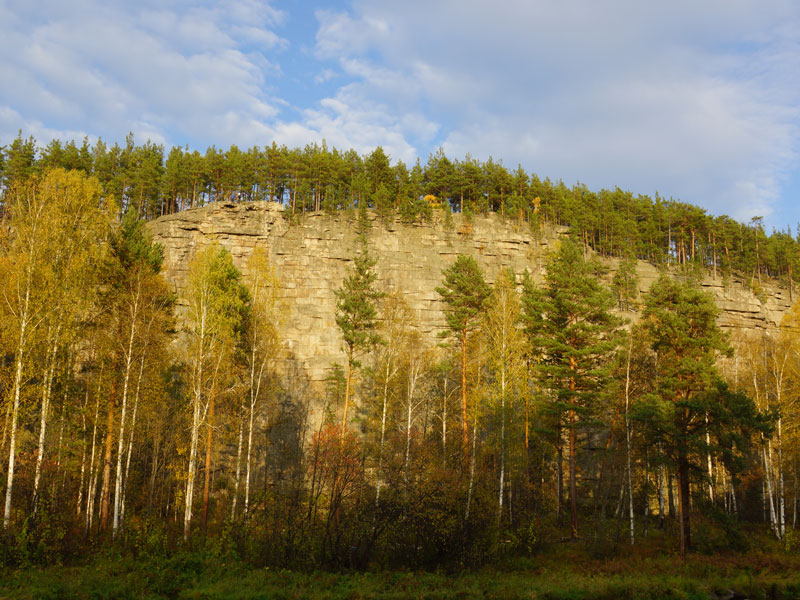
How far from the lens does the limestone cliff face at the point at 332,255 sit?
1988 inches

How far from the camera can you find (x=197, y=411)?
70.0 ft

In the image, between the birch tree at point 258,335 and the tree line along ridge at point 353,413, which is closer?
the tree line along ridge at point 353,413

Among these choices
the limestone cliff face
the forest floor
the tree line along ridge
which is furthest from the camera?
the limestone cliff face

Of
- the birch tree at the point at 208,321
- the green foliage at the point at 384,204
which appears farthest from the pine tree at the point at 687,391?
the green foliage at the point at 384,204

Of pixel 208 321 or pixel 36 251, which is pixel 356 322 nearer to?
pixel 208 321

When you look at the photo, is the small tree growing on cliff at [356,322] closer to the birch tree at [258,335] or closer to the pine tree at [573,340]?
the birch tree at [258,335]

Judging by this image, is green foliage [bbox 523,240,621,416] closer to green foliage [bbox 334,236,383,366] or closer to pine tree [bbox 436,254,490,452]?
pine tree [bbox 436,254,490,452]

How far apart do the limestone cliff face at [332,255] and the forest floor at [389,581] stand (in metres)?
30.8

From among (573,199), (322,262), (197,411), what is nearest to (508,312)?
(197,411)

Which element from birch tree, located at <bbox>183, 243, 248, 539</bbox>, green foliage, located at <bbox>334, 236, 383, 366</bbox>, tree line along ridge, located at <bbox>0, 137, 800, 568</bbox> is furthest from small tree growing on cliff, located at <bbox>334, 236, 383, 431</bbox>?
birch tree, located at <bbox>183, 243, 248, 539</bbox>

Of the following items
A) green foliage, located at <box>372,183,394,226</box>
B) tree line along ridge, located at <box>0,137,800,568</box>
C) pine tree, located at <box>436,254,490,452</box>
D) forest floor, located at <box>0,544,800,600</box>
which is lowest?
forest floor, located at <box>0,544,800,600</box>

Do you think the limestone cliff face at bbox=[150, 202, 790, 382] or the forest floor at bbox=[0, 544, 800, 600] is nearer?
the forest floor at bbox=[0, 544, 800, 600]

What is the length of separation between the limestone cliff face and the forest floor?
30.8m

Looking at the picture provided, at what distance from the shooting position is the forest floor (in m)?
13.8
